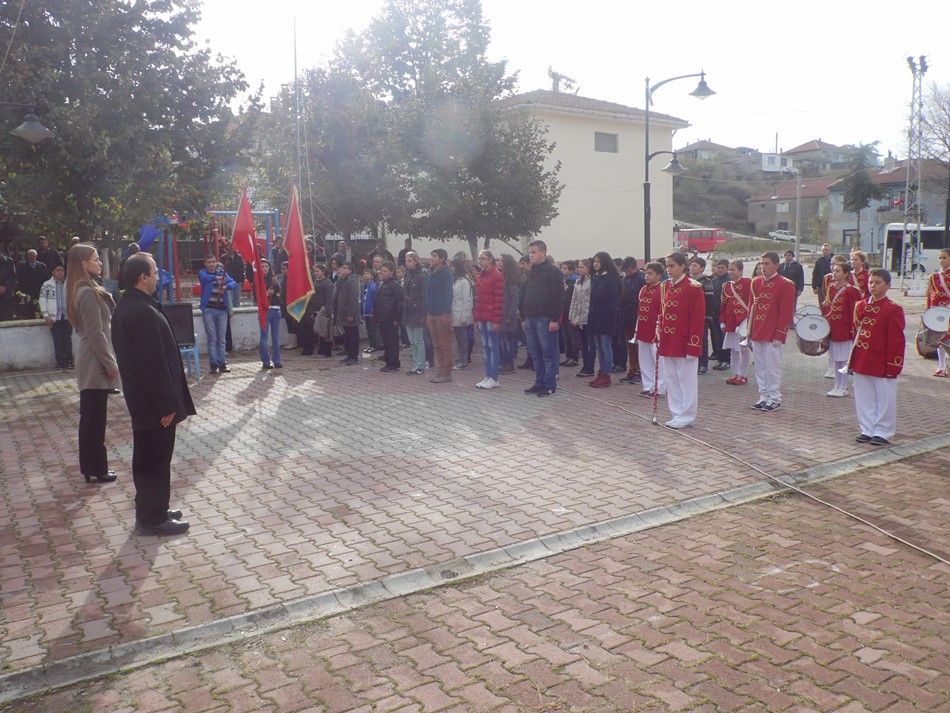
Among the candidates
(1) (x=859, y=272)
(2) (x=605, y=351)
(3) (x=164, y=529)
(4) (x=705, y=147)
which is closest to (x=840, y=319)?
(1) (x=859, y=272)

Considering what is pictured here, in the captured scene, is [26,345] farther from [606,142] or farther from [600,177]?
[606,142]

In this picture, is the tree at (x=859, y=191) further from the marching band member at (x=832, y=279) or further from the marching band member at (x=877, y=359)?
the marching band member at (x=877, y=359)

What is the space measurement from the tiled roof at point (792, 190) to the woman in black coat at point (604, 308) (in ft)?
214

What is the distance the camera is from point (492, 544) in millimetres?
5484

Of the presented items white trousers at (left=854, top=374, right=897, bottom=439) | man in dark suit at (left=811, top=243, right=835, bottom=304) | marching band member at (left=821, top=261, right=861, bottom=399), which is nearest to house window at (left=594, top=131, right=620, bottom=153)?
man in dark suit at (left=811, top=243, right=835, bottom=304)

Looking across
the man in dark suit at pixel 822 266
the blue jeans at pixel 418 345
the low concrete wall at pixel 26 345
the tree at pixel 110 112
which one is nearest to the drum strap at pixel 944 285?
the man in dark suit at pixel 822 266

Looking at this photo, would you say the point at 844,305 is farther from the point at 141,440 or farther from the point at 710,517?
the point at 141,440

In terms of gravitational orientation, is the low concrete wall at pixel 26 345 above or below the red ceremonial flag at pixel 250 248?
below

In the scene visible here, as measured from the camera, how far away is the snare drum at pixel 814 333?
1078cm

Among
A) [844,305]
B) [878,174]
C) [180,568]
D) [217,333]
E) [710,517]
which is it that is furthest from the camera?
[878,174]

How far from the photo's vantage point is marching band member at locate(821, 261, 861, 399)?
10547 mm

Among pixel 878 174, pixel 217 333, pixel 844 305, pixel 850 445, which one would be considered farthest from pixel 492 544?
pixel 878 174

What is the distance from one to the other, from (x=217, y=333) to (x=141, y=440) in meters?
7.81

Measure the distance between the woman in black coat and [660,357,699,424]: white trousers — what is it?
99.2 inches
